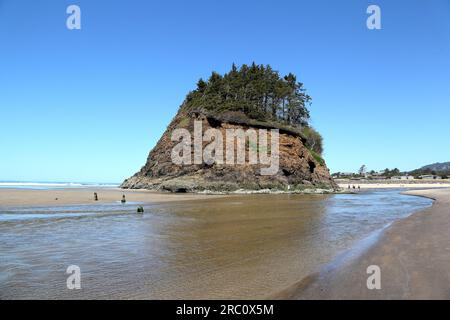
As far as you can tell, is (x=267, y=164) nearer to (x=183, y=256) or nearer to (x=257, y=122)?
(x=257, y=122)

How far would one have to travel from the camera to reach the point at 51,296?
6.71 metres

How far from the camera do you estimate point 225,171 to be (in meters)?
55.5

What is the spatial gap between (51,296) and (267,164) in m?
52.2

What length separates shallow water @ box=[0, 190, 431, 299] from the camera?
7164mm

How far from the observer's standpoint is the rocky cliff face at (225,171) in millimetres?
54281

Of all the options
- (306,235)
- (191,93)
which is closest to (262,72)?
(191,93)

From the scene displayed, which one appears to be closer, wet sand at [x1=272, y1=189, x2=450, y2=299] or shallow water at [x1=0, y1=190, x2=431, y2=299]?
wet sand at [x1=272, y1=189, x2=450, y2=299]
